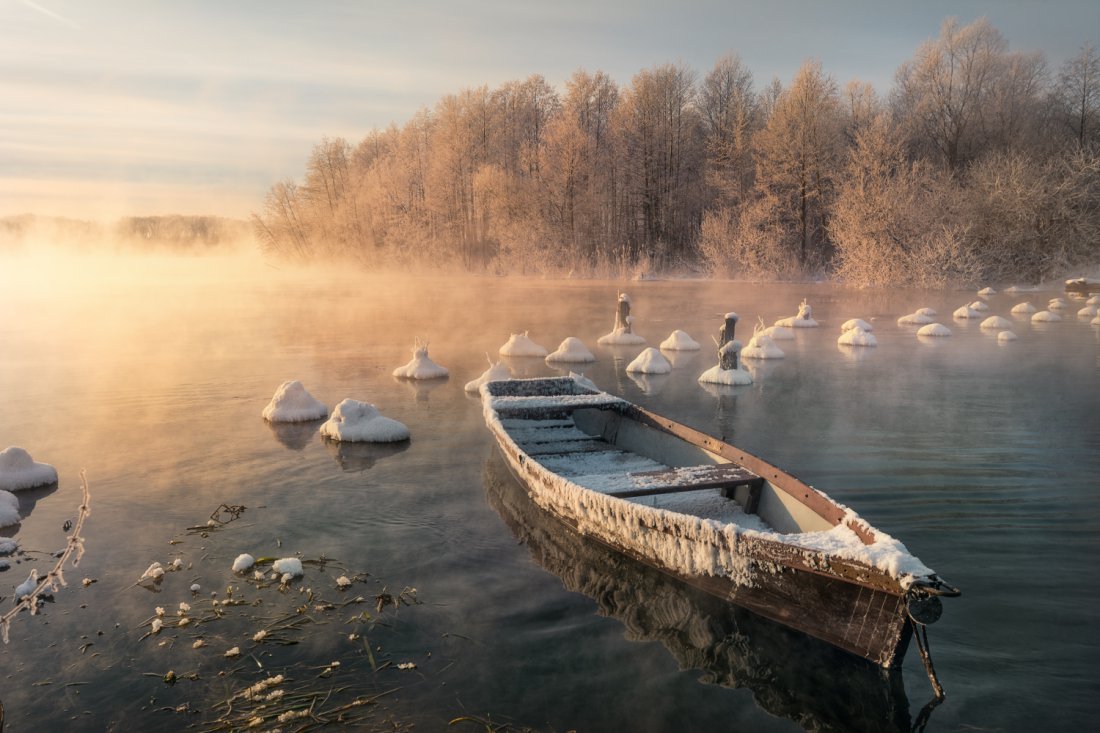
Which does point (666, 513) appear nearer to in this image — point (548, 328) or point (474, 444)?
point (474, 444)

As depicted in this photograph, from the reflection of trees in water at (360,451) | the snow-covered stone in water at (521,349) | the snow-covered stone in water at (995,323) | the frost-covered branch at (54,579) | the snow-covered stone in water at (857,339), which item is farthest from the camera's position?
the snow-covered stone in water at (995,323)

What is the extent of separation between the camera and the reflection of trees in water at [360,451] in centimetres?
1262

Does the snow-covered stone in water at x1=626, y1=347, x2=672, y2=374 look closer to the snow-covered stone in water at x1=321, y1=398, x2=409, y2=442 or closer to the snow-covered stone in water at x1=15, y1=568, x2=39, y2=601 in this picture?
the snow-covered stone in water at x1=321, y1=398, x2=409, y2=442

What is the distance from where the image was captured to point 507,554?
8.91 meters

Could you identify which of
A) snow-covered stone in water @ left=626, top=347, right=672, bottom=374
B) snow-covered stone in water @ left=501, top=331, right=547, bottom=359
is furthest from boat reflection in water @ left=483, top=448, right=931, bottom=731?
snow-covered stone in water @ left=501, top=331, right=547, bottom=359

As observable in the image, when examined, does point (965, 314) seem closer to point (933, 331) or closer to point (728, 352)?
point (933, 331)

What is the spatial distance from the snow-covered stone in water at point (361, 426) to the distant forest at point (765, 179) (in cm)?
3773

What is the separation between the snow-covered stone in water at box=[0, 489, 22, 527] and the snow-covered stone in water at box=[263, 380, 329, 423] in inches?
203

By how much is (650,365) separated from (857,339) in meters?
8.96

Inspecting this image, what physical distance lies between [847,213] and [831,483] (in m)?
37.7

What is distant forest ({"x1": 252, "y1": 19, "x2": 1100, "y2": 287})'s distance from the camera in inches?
1757

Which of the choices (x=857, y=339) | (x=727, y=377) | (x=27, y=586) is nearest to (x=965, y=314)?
(x=857, y=339)

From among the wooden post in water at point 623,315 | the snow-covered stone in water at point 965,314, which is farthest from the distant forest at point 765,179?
the wooden post in water at point 623,315

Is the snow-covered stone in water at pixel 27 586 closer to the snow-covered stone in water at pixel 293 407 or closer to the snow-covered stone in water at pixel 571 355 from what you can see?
the snow-covered stone in water at pixel 293 407
